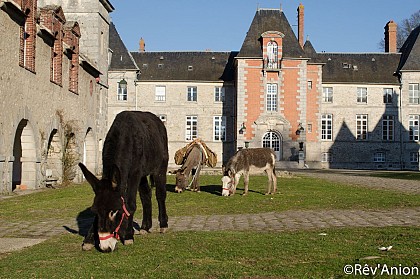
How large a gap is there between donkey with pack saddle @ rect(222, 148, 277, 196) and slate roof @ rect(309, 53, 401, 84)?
37.9 m

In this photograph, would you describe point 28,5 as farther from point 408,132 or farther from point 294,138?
point 408,132

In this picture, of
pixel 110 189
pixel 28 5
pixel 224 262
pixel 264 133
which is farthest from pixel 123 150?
pixel 264 133

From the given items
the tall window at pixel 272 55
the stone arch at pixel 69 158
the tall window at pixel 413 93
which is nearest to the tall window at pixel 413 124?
the tall window at pixel 413 93

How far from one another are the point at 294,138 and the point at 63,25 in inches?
1149

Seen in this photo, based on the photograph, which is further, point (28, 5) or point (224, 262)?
point (28, 5)

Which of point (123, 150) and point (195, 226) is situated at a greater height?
point (123, 150)

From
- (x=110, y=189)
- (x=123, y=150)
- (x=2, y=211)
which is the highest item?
(x=123, y=150)

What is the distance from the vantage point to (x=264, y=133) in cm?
4841

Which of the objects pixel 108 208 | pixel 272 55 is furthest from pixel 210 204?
Result: pixel 272 55

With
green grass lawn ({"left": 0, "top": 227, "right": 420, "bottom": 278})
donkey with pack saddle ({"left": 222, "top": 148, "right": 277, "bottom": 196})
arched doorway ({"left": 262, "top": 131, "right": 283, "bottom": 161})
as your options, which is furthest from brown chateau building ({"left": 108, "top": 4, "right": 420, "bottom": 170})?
green grass lawn ({"left": 0, "top": 227, "right": 420, "bottom": 278})

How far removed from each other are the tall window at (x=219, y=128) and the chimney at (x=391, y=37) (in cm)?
1859

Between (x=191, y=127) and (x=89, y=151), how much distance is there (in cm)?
2796

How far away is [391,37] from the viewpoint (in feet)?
188

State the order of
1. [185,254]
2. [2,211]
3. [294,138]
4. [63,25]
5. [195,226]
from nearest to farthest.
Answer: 1. [185,254]
2. [195,226]
3. [2,211]
4. [63,25]
5. [294,138]
